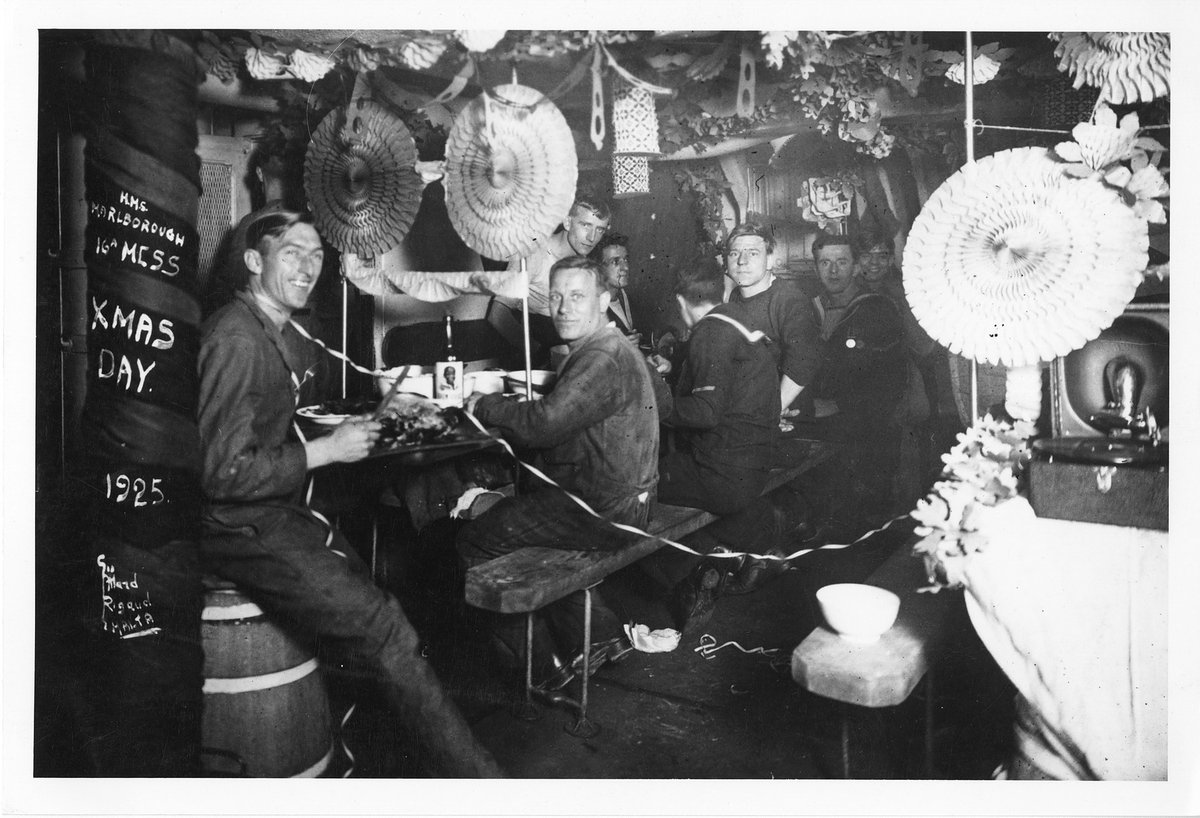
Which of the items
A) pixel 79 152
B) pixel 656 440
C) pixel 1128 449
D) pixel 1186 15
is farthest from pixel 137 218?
pixel 1186 15

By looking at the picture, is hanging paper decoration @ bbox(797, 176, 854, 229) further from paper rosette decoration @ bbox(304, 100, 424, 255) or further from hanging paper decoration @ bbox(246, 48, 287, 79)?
hanging paper decoration @ bbox(246, 48, 287, 79)

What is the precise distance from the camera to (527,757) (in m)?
2.66

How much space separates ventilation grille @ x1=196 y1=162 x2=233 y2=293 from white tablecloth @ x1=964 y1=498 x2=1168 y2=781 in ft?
8.98

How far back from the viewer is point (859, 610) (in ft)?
8.64

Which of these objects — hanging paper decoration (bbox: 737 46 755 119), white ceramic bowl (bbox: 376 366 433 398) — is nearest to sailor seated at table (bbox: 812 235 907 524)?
hanging paper decoration (bbox: 737 46 755 119)

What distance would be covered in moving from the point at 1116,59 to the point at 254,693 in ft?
11.0

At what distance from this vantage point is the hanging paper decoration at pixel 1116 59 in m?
2.67

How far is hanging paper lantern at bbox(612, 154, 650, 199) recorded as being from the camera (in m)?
2.65

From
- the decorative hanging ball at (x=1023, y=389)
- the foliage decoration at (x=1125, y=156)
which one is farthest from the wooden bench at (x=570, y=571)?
the foliage decoration at (x=1125, y=156)

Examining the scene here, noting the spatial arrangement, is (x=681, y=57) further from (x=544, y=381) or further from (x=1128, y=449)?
(x=1128, y=449)

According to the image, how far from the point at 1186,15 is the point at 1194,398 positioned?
48.2 inches

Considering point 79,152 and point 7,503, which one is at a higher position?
point 79,152

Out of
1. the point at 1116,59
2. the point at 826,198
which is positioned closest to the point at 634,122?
the point at 826,198

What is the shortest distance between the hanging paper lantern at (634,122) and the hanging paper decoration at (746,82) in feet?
0.90
